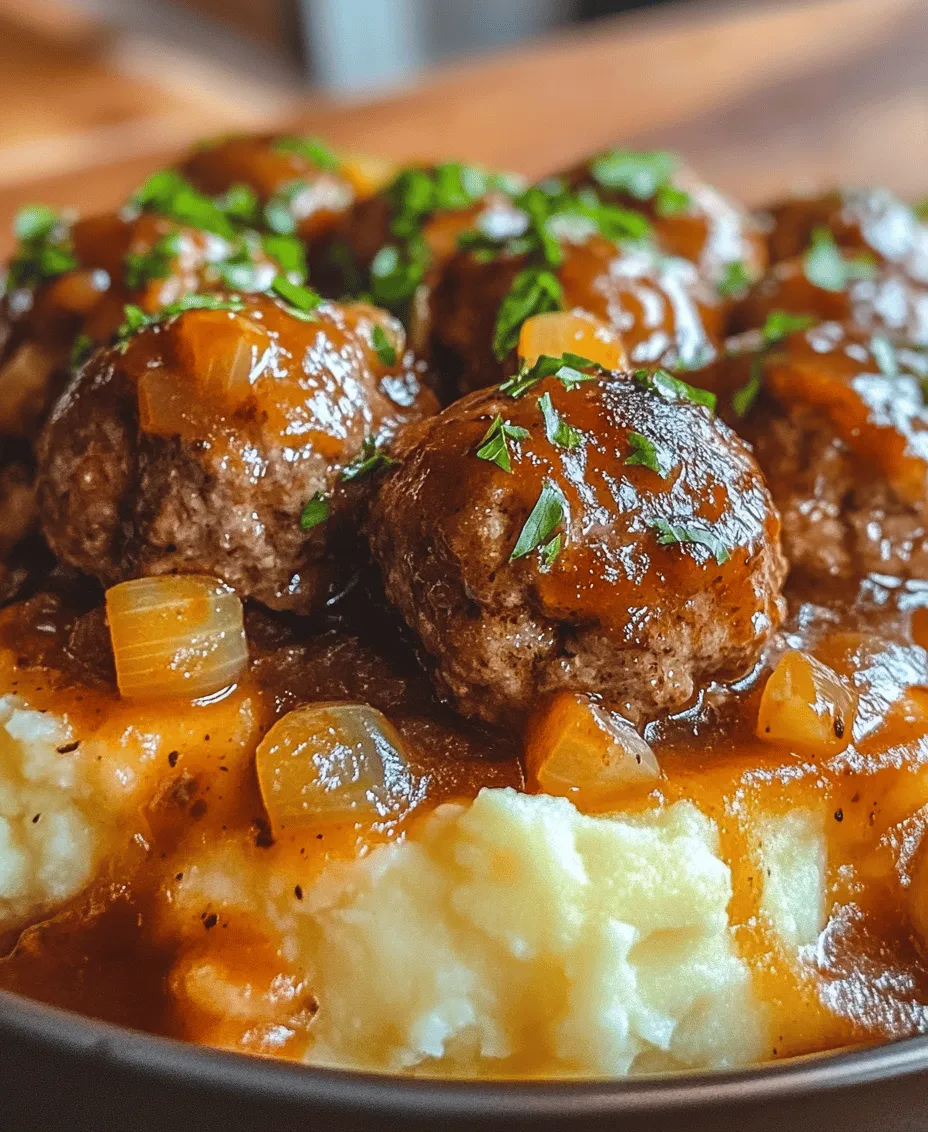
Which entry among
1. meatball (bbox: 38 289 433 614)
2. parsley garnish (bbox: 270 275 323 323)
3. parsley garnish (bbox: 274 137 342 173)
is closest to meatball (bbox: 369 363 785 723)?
meatball (bbox: 38 289 433 614)

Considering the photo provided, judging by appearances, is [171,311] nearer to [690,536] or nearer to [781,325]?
[690,536]

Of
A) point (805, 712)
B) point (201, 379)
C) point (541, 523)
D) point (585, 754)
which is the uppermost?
point (201, 379)

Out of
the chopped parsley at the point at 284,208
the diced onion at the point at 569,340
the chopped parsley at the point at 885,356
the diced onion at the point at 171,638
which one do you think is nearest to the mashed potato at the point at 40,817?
the diced onion at the point at 171,638

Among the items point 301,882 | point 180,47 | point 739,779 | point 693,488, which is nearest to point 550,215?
point 693,488

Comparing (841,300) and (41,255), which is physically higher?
(41,255)

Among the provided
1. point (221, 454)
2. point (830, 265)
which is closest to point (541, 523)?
point (221, 454)

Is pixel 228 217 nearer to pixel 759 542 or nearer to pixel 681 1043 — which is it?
pixel 759 542
